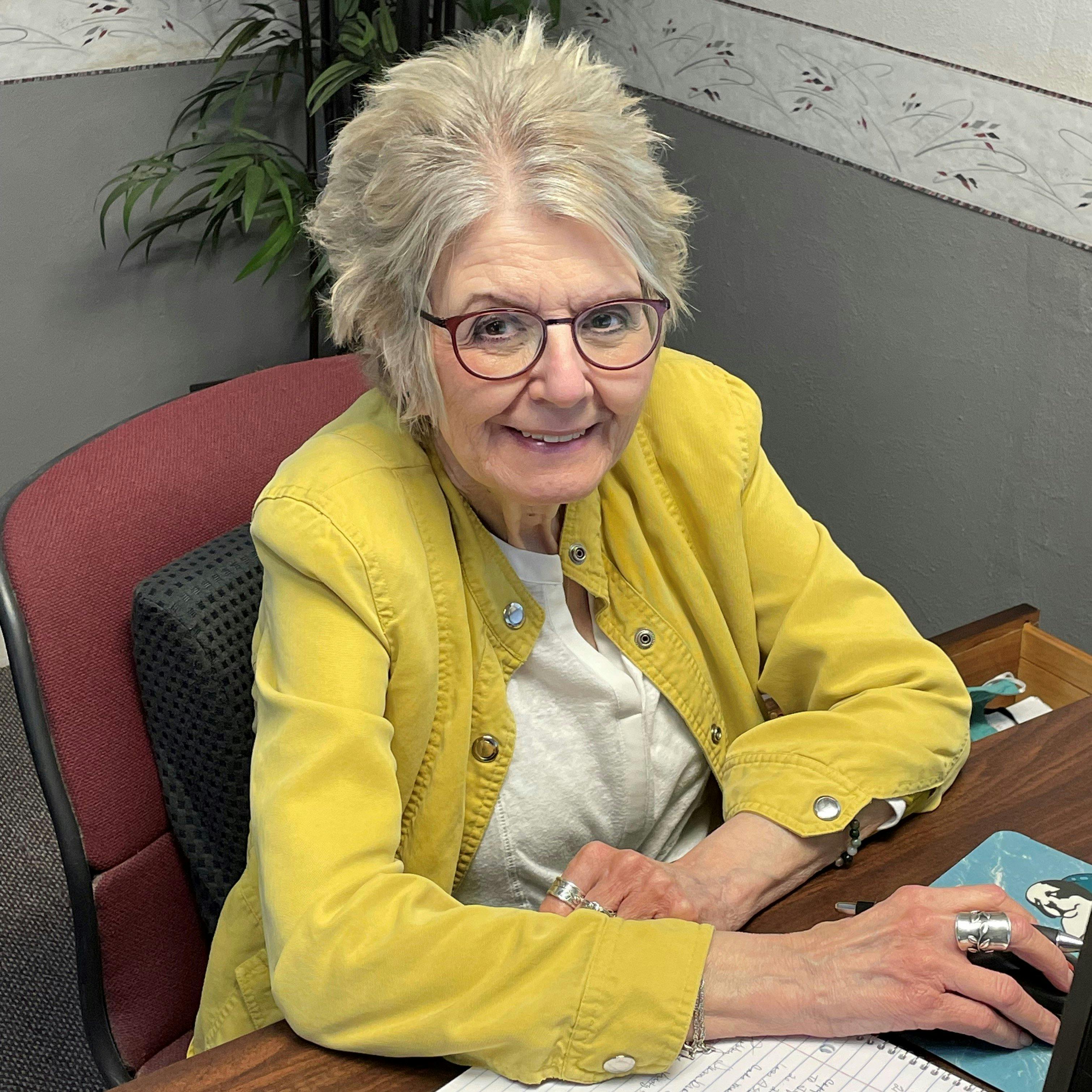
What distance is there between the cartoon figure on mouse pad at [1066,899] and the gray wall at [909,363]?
1159 millimetres

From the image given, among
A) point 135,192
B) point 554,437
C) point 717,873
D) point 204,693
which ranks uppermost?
point 554,437

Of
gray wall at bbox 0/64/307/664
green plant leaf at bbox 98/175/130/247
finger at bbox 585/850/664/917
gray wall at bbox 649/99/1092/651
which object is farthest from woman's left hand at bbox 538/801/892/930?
gray wall at bbox 0/64/307/664

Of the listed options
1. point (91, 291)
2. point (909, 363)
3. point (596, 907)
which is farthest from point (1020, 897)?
point (91, 291)

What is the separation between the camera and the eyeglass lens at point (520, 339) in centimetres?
114

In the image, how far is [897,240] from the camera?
2.29 metres

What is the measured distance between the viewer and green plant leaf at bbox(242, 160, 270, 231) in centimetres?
245

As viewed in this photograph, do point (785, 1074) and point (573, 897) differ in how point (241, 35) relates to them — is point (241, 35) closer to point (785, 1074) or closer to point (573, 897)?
point (573, 897)

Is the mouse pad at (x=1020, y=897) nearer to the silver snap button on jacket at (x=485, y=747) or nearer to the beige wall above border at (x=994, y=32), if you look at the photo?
the silver snap button on jacket at (x=485, y=747)

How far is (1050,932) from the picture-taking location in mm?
1039

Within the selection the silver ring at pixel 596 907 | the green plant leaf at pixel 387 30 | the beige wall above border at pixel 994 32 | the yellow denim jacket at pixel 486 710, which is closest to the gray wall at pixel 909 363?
the beige wall above border at pixel 994 32

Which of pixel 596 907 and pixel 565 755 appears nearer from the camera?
pixel 596 907

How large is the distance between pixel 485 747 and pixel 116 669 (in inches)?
13.7

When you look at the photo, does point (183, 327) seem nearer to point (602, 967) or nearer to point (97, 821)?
point (97, 821)

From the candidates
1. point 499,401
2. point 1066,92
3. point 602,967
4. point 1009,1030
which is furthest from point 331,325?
point 1066,92
